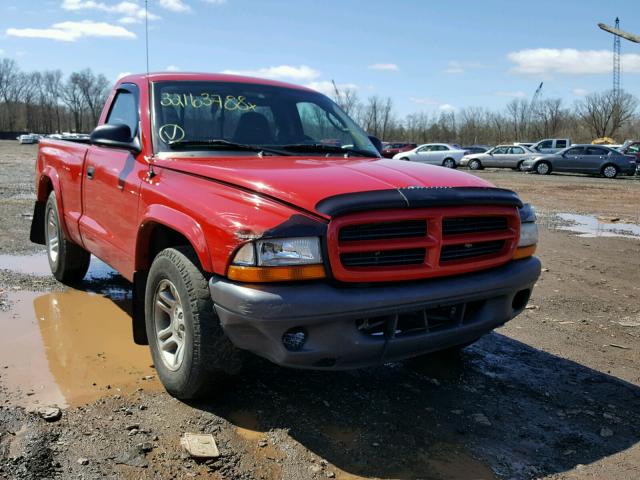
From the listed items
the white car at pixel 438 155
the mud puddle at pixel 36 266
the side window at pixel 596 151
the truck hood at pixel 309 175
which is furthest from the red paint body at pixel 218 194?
the white car at pixel 438 155

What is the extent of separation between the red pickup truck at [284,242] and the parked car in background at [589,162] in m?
27.7

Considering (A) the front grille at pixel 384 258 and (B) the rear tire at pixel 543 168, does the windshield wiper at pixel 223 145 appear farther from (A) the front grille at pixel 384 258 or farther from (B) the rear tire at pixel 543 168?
(B) the rear tire at pixel 543 168

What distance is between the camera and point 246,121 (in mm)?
4316

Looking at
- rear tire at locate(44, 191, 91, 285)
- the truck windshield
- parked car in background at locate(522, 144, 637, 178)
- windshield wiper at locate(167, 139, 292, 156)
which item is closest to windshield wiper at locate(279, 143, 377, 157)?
the truck windshield

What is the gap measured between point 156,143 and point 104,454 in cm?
201

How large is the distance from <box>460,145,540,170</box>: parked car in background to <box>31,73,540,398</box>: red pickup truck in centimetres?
3155

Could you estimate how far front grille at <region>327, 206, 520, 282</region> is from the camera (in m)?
2.86

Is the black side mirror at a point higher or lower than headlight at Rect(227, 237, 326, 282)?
higher

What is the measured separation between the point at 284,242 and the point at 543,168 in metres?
31.0

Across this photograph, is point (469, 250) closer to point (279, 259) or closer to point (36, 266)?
point (279, 259)

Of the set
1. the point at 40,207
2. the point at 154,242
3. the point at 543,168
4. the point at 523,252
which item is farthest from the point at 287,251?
the point at 543,168

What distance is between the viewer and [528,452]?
121 inches

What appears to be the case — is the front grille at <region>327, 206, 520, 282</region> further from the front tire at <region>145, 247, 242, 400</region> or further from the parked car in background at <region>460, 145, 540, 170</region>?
the parked car in background at <region>460, 145, 540, 170</region>

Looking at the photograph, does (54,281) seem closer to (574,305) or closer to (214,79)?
(214,79)
